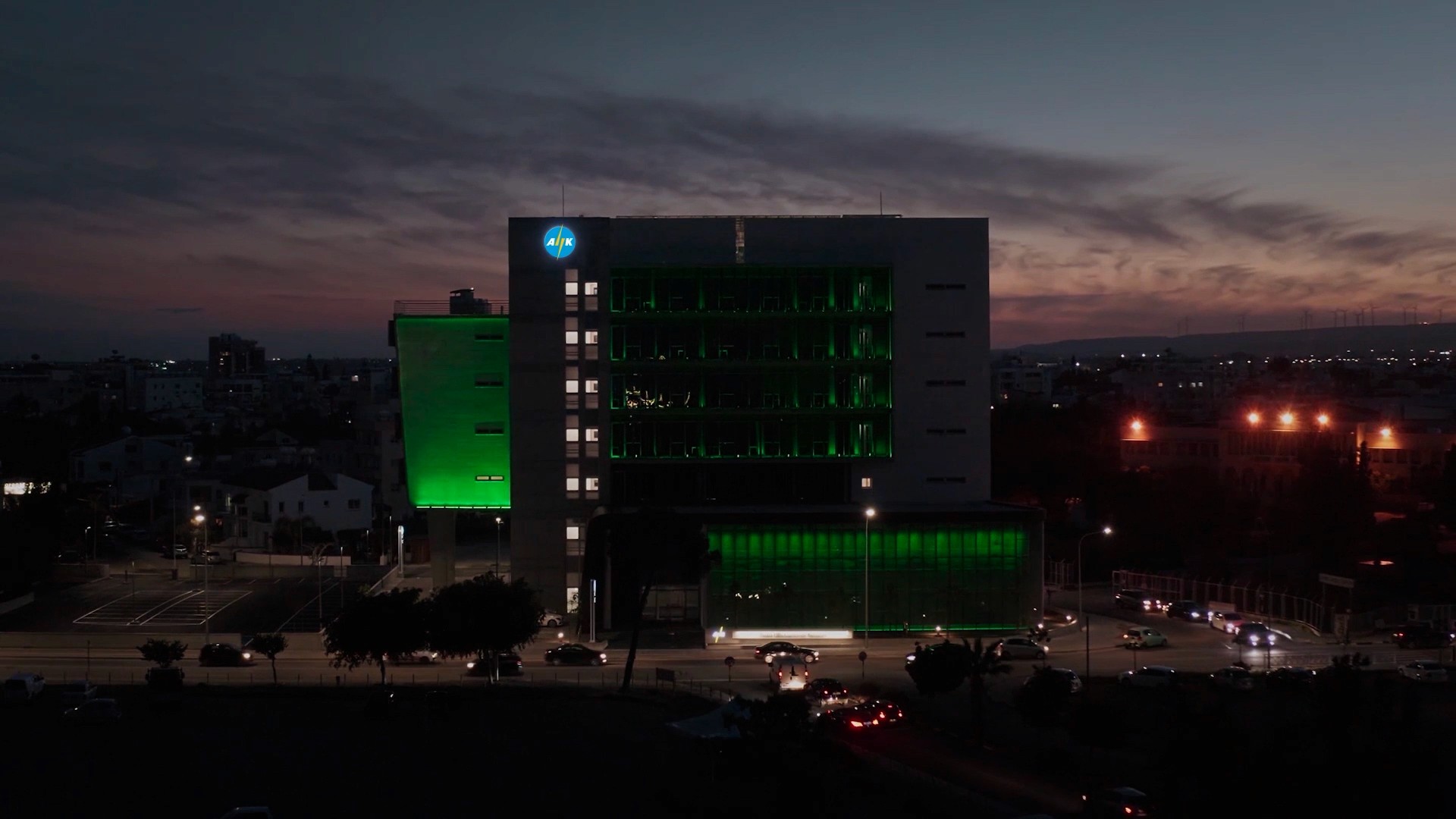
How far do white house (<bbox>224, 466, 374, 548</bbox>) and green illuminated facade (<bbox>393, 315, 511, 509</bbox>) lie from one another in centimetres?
2026

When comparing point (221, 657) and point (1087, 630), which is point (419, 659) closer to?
point (221, 657)

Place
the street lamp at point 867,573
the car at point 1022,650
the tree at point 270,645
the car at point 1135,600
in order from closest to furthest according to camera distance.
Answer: the tree at point 270,645, the car at point 1022,650, the street lamp at point 867,573, the car at point 1135,600

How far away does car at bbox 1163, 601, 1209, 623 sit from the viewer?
49125 mm

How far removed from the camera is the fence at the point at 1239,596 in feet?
154

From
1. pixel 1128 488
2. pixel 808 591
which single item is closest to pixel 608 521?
pixel 808 591

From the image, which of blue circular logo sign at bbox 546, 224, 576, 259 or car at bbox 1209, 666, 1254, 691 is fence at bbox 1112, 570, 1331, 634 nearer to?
car at bbox 1209, 666, 1254, 691

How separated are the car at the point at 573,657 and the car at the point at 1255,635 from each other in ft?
73.8

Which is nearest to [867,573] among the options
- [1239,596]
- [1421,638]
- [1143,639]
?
[1143,639]

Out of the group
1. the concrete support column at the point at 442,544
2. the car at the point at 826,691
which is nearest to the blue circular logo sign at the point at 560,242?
the concrete support column at the point at 442,544

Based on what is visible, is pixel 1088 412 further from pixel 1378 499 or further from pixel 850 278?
pixel 850 278

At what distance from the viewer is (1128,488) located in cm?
6956

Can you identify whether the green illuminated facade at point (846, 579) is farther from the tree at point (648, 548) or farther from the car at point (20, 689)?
the car at point (20, 689)

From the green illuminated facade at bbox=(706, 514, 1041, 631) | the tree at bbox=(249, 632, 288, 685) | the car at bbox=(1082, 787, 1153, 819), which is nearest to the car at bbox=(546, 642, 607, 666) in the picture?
the green illuminated facade at bbox=(706, 514, 1041, 631)

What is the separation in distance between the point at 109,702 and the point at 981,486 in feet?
111
